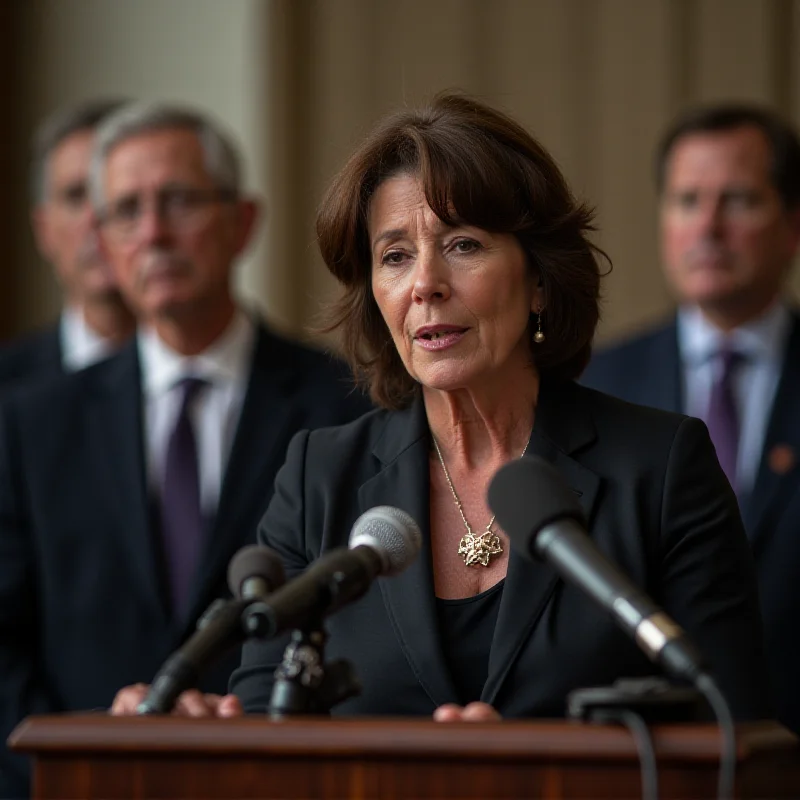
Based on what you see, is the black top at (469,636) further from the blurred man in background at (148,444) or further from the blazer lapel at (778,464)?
the blazer lapel at (778,464)

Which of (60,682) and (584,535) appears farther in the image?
(60,682)

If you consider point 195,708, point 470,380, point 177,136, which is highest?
point 177,136

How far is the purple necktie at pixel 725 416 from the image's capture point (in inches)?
156

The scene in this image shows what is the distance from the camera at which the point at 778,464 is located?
3846 mm

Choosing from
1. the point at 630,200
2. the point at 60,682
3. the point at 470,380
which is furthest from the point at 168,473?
the point at 630,200

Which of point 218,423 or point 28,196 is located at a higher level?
point 28,196

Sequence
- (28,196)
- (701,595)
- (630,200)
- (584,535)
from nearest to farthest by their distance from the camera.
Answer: (584,535), (701,595), (630,200), (28,196)

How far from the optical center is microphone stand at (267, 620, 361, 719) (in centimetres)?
198

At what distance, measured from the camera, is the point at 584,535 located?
1888 mm

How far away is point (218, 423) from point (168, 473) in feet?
0.65

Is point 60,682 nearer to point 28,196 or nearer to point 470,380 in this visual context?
point 470,380

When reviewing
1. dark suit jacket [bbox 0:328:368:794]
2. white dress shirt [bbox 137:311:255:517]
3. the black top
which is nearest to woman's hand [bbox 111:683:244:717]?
the black top

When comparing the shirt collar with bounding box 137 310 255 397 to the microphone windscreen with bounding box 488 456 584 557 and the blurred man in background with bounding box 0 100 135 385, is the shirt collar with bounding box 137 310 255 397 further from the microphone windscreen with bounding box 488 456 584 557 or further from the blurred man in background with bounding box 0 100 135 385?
the microphone windscreen with bounding box 488 456 584 557

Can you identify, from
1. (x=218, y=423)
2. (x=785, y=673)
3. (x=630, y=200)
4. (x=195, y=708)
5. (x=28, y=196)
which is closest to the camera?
(x=195, y=708)
